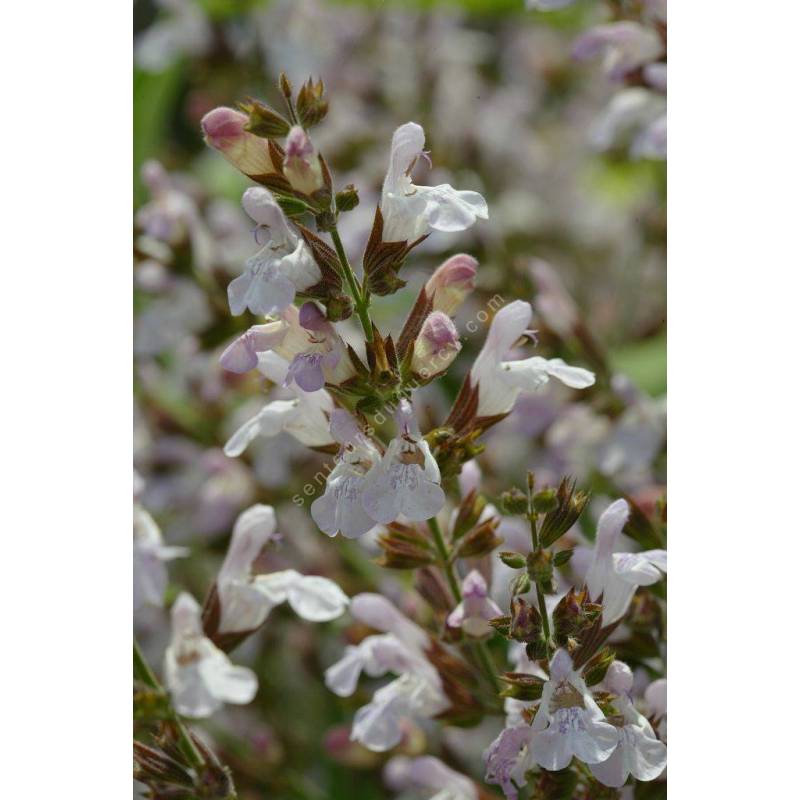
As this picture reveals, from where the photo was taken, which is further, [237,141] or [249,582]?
[249,582]

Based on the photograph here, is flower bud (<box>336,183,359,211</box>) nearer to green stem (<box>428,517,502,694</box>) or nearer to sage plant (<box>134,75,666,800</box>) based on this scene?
sage plant (<box>134,75,666,800</box>)

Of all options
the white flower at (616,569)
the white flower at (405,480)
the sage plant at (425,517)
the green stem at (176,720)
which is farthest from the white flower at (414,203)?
the green stem at (176,720)

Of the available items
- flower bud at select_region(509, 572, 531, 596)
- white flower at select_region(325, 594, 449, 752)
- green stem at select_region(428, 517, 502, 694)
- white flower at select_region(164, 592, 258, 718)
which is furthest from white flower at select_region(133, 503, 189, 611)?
flower bud at select_region(509, 572, 531, 596)

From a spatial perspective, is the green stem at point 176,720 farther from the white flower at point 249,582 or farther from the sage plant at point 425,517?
the white flower at point 249,582

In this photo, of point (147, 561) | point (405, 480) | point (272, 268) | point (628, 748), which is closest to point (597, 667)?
point (628, 748)

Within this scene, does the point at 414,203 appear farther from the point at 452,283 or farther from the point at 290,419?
the point at 290,419

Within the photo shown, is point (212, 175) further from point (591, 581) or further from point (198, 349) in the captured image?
point (591, 581)
